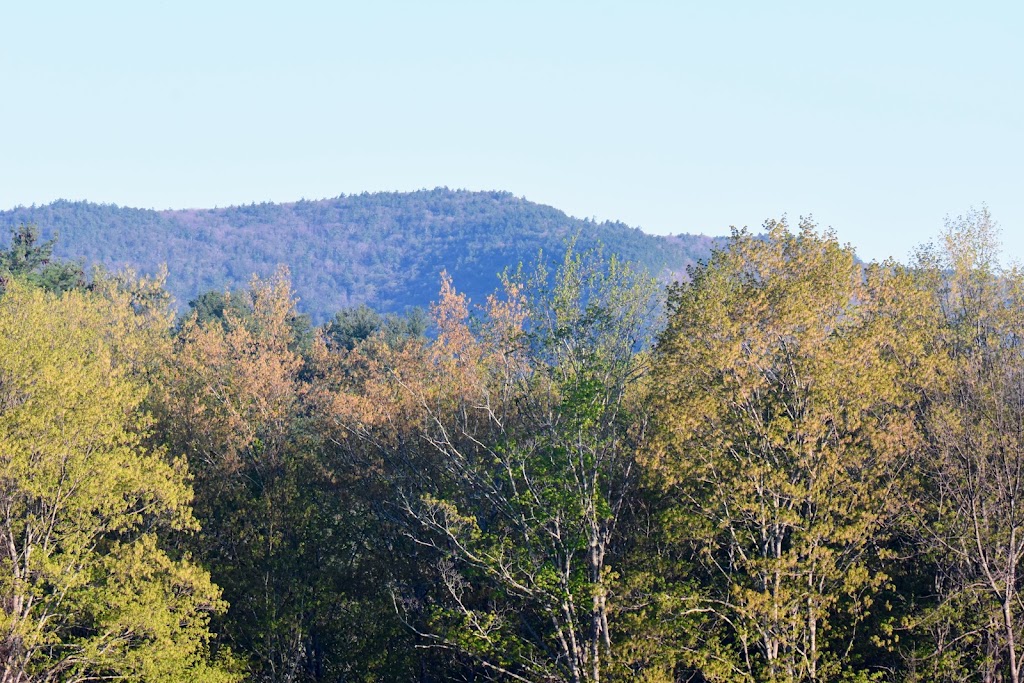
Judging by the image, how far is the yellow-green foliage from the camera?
31.7 meters

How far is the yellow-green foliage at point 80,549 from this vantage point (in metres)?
31.7

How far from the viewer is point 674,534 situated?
28.2 meters

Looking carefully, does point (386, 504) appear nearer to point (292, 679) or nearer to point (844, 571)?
point (292, 679)

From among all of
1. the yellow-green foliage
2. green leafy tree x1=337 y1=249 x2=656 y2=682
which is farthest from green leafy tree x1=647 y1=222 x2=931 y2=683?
the yellow-green foliage

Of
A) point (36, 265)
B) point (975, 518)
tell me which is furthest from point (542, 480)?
point (36, 265)

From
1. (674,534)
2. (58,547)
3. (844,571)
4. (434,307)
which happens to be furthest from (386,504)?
(844,571)

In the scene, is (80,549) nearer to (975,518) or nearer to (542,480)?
(542,480)

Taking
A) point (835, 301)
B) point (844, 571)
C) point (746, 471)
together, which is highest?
point (835, 301)

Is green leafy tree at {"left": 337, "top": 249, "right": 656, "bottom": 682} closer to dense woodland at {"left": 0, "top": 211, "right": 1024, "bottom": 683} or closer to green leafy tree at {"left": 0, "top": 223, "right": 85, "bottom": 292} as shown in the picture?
dense woodland at {"left": 0, "top": 211, "right": 1024, "bottom": 683}

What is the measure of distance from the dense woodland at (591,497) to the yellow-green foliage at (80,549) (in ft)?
0.36

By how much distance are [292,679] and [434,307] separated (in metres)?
14.3

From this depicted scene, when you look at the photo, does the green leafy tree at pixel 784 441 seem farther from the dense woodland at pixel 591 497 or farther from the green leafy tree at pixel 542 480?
the green leafy tree at pixel 542 480

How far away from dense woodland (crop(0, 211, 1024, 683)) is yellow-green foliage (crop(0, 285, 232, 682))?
11 centimetres

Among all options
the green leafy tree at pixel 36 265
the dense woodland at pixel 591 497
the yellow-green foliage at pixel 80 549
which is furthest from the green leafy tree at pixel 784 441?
the green leafy tree at pixel 36 265
